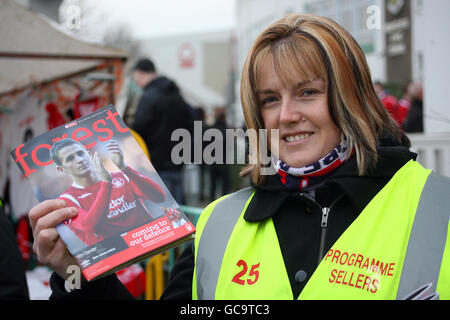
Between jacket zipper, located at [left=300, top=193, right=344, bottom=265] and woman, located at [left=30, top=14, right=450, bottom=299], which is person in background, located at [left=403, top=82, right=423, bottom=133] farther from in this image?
jacket zipper, located at [left=300, top=193, right=344, bottom=265]

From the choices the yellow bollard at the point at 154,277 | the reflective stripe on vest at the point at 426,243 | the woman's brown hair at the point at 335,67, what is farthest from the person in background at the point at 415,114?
the reflective stripe on vest at the point at 426,243

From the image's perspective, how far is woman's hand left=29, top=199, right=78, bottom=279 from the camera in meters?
1.42

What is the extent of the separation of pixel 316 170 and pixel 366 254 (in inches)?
13.8

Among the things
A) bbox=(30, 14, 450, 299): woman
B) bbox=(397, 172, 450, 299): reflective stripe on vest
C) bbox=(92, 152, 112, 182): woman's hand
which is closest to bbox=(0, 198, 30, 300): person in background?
bbox=(30, 14, 450, 299): woman

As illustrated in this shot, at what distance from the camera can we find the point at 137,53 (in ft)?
126

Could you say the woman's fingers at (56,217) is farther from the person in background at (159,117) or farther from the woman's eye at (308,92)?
the person in background at (159,117)

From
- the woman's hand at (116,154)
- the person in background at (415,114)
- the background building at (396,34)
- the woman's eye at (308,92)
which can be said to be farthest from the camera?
the person in background at (415,114)

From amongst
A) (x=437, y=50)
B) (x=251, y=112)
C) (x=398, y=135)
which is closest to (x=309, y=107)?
(x=251, y=112)

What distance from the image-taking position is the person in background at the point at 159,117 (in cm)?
545

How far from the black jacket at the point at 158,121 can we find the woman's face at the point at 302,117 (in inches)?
154

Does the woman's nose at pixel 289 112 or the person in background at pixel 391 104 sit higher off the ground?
the woman's nose at pixel 289 112

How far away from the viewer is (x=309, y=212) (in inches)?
63.5

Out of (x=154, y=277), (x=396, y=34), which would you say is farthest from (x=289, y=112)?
(x=396, y=34)
